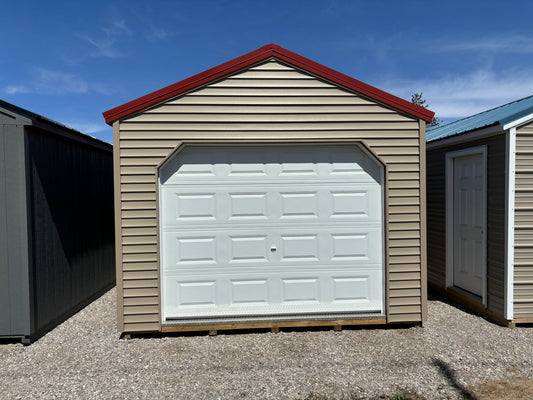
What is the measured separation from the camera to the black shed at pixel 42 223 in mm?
4125

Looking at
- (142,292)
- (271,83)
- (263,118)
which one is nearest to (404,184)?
(263,118)

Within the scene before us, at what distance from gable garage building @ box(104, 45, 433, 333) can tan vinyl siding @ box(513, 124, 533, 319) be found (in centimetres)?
120

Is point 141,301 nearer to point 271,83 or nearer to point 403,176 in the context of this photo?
point 271,83

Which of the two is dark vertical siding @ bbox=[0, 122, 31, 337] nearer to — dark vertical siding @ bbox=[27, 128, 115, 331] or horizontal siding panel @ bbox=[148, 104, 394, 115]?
dark vertical siding @ bbox=[27, 128, 115, 331]

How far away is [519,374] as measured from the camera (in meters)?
3.34

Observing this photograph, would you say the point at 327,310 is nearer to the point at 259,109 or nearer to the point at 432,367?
the point at 432,367

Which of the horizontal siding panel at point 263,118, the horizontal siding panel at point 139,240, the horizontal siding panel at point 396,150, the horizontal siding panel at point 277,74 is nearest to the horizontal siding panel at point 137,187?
the horizontal siding panel at point 139,240

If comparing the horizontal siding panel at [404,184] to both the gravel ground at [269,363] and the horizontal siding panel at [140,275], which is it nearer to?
the gravel ground at [269,363]

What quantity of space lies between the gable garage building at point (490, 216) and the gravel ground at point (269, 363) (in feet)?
1.57

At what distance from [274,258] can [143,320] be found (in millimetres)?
1804

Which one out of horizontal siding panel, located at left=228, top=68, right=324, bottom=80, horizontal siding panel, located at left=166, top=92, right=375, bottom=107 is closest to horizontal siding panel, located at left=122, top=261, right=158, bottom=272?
horizontal siding panel, located at left=166, top=92, right=375, bottom=107

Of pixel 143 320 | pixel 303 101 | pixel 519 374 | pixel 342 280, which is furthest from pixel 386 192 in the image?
pixel 143 320

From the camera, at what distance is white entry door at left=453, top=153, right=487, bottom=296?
4957 mm

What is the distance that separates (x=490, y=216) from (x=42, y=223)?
5.96 m
